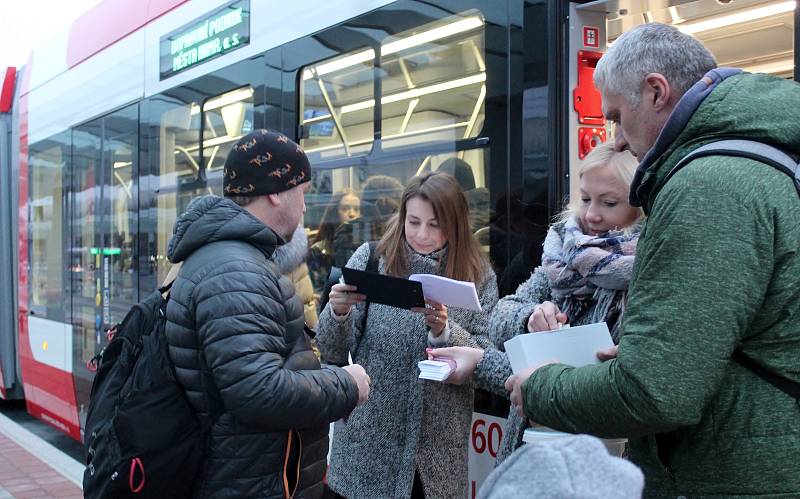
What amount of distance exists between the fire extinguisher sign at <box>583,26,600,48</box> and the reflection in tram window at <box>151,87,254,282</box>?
77.7 inches

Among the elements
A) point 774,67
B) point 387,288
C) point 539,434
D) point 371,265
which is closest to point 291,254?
point 371,265

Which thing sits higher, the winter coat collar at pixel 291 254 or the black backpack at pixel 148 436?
the winter coat collar at pixel 291 254

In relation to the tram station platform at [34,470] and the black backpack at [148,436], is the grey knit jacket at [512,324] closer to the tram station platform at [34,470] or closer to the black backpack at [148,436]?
the black backpack at [148,436]

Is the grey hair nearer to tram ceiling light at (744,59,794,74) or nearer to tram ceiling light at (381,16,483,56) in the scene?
tram ceiling light at (381,16,483,56)

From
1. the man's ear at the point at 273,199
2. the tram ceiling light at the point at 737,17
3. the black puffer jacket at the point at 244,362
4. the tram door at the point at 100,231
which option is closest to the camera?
the black puffer jacket at the point at 244,362

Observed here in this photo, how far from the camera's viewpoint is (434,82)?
10.0ft

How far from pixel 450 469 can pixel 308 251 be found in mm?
1389

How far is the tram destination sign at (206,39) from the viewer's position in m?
4.28

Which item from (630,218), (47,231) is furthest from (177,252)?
(47,231)

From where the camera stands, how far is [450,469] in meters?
2.67

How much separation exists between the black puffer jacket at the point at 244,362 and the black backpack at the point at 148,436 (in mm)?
36

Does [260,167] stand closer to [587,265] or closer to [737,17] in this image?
[587,265]

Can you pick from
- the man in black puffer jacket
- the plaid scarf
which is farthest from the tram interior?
the man in black puffer jacket

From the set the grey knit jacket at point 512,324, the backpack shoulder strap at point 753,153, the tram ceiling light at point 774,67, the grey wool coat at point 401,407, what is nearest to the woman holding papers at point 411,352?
the grey wool coat at point 401,407
